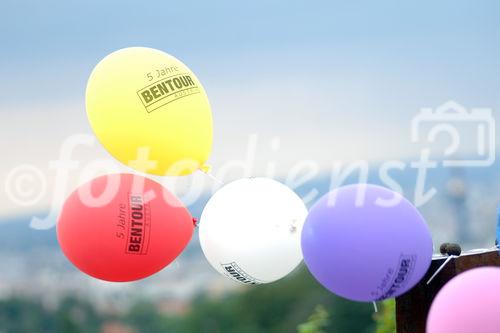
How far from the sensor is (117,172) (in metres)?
2.60

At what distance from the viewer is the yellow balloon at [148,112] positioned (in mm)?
2500

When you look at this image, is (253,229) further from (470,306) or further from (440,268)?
(470,306)

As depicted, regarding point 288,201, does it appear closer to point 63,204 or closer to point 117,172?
point 117,172

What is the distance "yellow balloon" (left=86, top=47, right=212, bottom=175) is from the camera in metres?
2.50

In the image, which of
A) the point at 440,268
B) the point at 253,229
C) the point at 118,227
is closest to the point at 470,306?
the point at 440,268

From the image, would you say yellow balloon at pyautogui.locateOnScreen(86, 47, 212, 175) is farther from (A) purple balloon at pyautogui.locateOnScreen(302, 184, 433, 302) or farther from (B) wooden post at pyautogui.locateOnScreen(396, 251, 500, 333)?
(B) wooden post at pyautogui.locateOnScreen(396, 251, 500, 333)

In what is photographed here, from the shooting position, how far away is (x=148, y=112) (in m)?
2.49

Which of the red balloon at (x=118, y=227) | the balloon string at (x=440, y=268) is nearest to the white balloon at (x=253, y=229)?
the red balloon at (x=118, y=227)

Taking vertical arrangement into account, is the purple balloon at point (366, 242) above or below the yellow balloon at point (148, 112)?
below

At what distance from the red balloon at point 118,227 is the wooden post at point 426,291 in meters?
0.79

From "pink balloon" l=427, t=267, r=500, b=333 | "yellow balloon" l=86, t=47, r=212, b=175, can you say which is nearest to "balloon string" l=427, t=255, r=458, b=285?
"pink balloon" l=427, t=267, r=500, b=333

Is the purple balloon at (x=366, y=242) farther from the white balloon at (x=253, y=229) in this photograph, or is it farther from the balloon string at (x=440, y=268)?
the white balloon at (x=253, y=229)

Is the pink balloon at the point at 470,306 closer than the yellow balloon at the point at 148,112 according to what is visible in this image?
Yes

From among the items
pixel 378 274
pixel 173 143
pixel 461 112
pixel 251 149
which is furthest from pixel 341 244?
pixel 461 112
